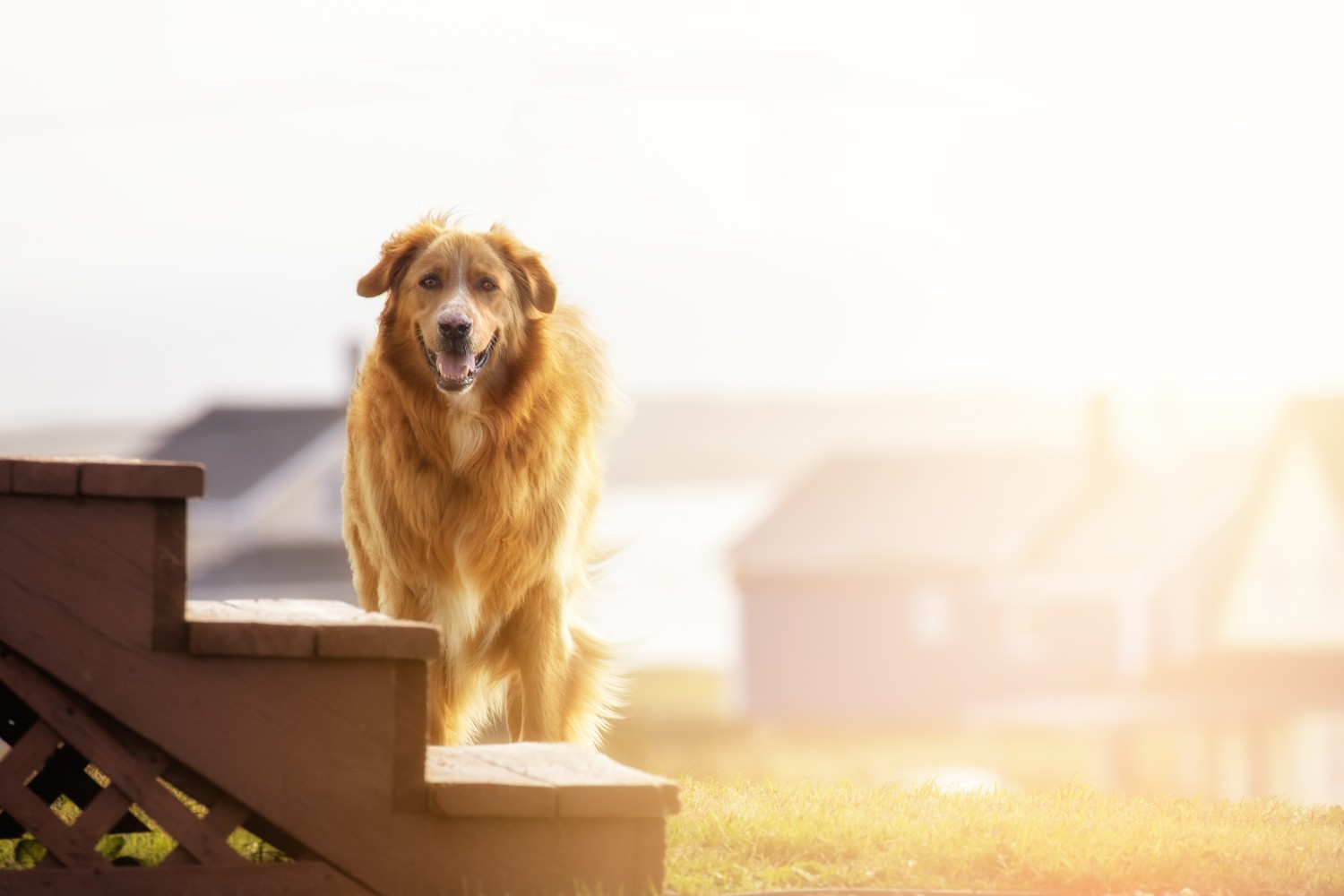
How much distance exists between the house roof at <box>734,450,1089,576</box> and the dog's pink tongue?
155 feet

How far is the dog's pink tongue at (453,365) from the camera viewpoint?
20.5 feet

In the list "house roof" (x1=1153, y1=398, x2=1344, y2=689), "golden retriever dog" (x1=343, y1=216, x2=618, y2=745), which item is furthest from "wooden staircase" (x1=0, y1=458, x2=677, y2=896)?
"house roof" (x1=1153, y1=398, x2=1344, y2=689)

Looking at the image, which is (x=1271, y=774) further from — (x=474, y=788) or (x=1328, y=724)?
(x=474, y=788)

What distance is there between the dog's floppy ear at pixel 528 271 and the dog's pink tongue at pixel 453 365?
1.55 ft

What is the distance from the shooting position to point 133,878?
475 centimetres

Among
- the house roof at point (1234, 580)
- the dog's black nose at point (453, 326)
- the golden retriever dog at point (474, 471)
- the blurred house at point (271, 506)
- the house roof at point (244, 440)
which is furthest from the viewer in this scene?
the house roof at point (1234, 580)

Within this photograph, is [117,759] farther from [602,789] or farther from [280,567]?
[280,567]

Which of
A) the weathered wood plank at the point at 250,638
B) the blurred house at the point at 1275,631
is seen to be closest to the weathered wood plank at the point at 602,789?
the weathered wood plank at the point at 250,638

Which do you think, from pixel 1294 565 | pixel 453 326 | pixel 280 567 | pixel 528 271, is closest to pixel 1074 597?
pixel 1294 565

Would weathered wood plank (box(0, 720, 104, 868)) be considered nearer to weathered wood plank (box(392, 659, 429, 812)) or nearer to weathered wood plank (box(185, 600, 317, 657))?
weathered wood plank (box(185, 600, 317, 657))

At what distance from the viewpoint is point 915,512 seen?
5547 cm

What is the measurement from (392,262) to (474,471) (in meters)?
0.84

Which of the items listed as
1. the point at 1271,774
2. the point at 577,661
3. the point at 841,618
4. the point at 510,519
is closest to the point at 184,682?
the point at 510,519

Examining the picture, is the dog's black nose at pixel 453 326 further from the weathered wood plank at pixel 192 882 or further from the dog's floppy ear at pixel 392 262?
the weathered wood plank at pixel 192 882
